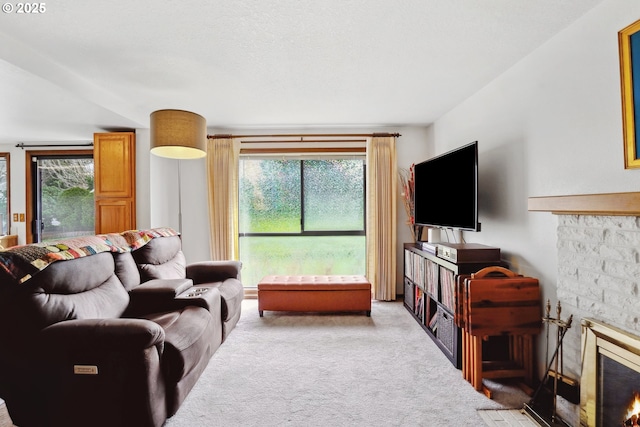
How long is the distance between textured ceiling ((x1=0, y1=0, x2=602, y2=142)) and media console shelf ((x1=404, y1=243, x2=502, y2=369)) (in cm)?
152

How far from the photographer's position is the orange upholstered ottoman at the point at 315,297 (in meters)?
3.32

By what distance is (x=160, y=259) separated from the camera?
2.86m

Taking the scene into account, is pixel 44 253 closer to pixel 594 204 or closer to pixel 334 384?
pixel 334 384

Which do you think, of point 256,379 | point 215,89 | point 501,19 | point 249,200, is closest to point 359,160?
point 249,200

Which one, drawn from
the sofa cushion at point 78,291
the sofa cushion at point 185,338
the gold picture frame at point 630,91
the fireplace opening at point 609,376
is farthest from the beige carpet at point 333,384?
the gold picture frame at point 630,91

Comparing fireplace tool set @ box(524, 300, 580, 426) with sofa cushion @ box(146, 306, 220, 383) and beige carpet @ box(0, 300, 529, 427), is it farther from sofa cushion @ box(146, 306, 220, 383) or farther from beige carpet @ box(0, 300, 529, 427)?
sofa cushion @ box(146, 306, 220, 383)

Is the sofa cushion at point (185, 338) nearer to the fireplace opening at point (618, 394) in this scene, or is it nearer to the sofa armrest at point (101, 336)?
the sofa armrest at point (101, 336)

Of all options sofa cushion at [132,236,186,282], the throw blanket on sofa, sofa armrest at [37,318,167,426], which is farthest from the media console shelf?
the throw blanket on sofa

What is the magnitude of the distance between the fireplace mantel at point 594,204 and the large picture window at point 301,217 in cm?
261

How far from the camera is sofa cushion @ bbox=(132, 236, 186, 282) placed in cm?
266

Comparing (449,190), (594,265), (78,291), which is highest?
(449,190)

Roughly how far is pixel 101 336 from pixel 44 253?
2.12 ft

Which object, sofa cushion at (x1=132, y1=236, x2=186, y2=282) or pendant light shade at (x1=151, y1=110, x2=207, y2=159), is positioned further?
sofa cushion at (x1=132, y1=236, x2=186, y2=282)

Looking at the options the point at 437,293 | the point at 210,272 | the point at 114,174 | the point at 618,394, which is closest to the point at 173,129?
the point at 210,272
